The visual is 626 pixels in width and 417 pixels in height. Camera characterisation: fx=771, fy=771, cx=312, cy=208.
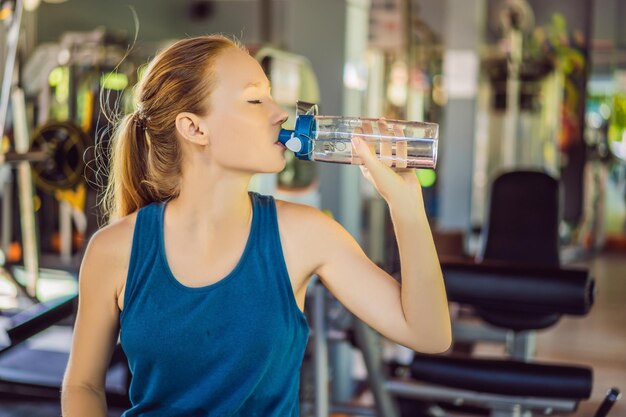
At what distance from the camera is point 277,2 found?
11500 mm

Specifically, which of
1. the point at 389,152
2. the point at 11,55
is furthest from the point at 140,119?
the point at 11,55

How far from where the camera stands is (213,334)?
3.96 ft

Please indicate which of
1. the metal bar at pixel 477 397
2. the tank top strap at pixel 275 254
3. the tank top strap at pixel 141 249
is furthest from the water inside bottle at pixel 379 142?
the metal bar at pixel 477 397

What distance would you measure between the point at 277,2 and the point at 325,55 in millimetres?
7904

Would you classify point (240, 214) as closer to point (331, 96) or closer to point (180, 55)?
point (180, 55)

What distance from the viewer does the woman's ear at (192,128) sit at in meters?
1.23

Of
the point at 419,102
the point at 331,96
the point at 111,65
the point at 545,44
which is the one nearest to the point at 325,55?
the point at 331,96

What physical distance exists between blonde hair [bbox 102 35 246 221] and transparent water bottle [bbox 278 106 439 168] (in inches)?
6.5

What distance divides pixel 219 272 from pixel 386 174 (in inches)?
12.9

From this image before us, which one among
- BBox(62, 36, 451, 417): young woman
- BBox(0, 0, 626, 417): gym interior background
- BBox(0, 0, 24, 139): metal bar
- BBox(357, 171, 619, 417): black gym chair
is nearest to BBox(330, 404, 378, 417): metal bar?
BBox(0, 0, 626, 417): gym interior background

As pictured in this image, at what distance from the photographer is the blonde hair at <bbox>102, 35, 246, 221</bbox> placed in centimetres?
122

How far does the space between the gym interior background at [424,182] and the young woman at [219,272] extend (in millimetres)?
275

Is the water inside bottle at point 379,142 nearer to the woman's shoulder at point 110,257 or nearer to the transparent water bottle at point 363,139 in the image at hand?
the transparent water bottle at point 363,139

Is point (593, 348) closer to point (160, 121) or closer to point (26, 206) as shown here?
point (26, 206)
